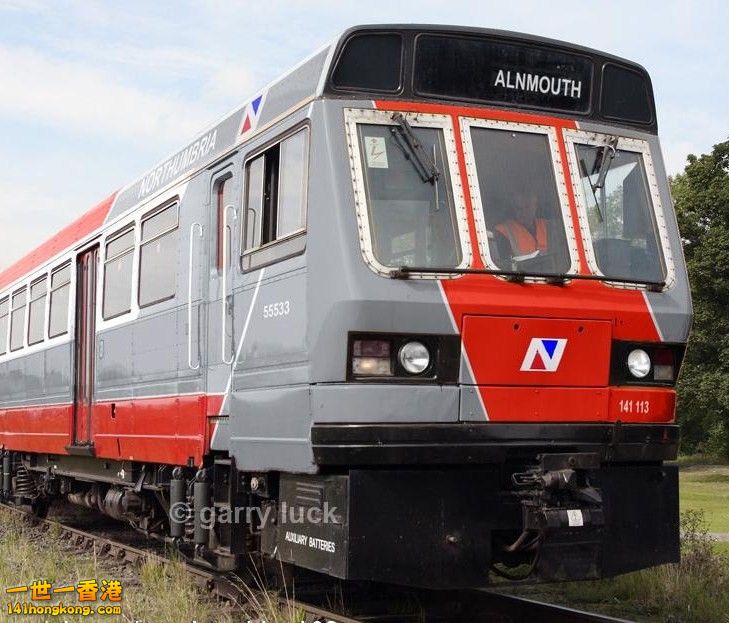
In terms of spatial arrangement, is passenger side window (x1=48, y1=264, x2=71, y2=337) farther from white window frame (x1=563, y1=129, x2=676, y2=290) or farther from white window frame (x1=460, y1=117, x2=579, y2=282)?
white window frame (x1=563, y1=129, x2=676, y2=290)

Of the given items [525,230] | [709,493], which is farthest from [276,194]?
[709,493]

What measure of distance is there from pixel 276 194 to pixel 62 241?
616 cm

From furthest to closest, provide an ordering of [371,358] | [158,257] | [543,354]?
[158,257]
[543,354]
[371,358]

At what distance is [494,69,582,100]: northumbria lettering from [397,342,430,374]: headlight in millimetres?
1728

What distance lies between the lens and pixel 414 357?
6410 mm

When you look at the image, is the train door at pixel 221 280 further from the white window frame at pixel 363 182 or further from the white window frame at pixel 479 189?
the white window frame at pixel 479 189

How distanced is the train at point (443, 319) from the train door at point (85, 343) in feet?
11.2

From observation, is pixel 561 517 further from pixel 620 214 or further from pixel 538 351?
pixel 620 214

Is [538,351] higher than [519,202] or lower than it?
lower

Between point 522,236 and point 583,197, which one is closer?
point 522,236

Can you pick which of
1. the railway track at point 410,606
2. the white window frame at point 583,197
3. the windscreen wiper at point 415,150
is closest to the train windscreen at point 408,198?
the windscreen wiper at point 415,150

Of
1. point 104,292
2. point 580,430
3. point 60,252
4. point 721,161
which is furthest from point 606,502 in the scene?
→ point 721,161

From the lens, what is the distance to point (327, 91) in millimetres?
6699

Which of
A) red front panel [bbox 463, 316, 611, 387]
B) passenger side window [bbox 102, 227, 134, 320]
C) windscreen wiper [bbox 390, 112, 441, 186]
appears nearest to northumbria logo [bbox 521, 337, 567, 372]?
red front panel [bbox 463, 316, 611, 387]
